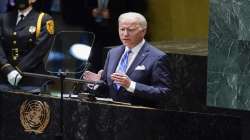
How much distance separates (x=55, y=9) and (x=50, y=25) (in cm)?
199

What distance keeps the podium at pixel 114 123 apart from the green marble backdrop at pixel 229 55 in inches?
44.6

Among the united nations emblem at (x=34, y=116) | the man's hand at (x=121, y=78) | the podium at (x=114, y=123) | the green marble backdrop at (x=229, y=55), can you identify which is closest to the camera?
the podium at (x=114, y=123)

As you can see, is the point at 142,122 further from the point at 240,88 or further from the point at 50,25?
the point at 50,25

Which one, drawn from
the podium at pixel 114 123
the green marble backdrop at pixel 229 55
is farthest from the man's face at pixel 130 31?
the green marble backdrop at pixel 229 55

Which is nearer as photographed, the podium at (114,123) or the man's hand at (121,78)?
the podium at (114,123)

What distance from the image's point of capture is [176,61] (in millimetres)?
8219

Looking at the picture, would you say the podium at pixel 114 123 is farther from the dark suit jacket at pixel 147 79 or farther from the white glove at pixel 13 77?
the white glove at pixel 13 77

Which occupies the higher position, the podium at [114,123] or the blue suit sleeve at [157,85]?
the blue suit sleeve at [157,85]

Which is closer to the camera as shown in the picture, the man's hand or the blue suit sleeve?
the man's hand

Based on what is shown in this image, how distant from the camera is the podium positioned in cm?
621

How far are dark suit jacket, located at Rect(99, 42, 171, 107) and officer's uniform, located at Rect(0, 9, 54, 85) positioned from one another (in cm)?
129

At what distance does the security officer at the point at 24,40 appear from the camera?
26.7ft

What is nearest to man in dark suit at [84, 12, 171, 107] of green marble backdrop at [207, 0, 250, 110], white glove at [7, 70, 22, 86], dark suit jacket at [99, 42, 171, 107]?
dark suit jacket at [99, 42, 171, 107]

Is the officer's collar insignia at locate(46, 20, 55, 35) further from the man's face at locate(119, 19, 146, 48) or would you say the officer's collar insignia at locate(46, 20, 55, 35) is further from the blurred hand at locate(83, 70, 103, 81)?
the man's face at locate(119, 19, 146, 48)
